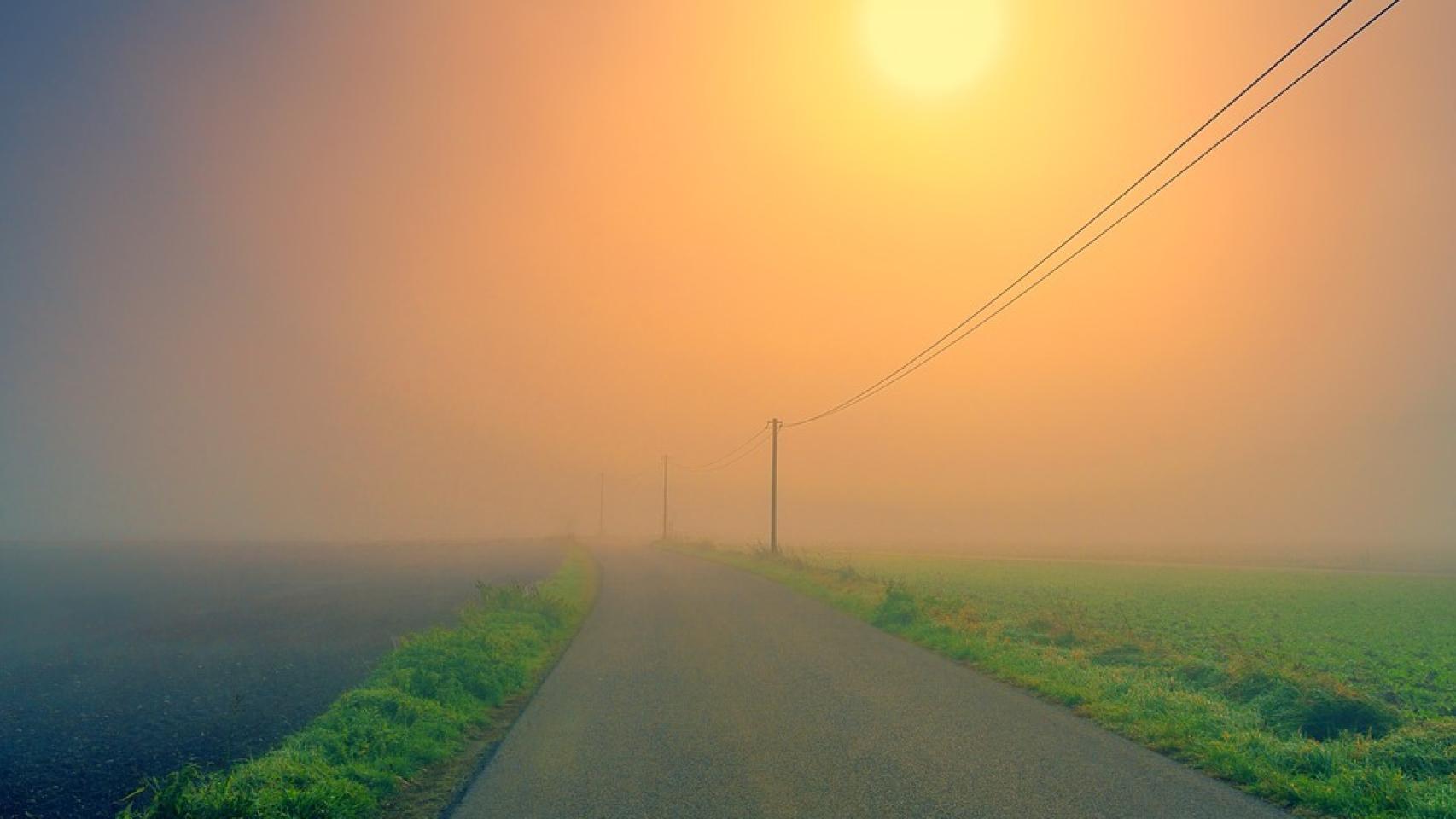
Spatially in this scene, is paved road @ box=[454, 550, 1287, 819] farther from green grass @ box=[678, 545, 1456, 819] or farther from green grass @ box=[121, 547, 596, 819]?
green grass @ box=[121, 547, 596, 819]

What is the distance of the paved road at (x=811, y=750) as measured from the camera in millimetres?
7176

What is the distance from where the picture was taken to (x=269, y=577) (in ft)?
187

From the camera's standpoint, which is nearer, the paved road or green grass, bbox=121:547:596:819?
the paved road

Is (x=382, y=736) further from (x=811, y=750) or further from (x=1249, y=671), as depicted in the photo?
(x=1249, y=671)

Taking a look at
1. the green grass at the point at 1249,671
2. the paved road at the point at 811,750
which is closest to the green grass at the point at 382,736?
the paved road at the point at 811,750

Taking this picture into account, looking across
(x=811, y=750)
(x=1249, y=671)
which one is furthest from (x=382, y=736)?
(x=1249, y=671)

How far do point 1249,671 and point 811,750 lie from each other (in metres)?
9.03

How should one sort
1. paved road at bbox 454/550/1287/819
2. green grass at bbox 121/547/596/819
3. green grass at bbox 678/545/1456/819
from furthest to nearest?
green grass at bbox 678/545/1456/819
green grass at bbox 121/547/596/819
paved road at bbox 454/550/1287/819

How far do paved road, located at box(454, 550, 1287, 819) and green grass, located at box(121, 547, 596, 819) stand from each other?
3.02 feet

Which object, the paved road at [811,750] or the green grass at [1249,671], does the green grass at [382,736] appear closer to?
the paved road at [811,750]

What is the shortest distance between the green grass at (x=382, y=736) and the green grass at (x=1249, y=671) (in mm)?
8546

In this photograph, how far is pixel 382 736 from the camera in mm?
9883

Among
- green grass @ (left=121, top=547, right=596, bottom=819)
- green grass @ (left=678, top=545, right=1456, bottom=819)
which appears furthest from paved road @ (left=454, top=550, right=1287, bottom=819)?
green grass @ (left=121, top=547, right=596, bottom=819)

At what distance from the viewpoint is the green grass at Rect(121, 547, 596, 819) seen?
730 cm
